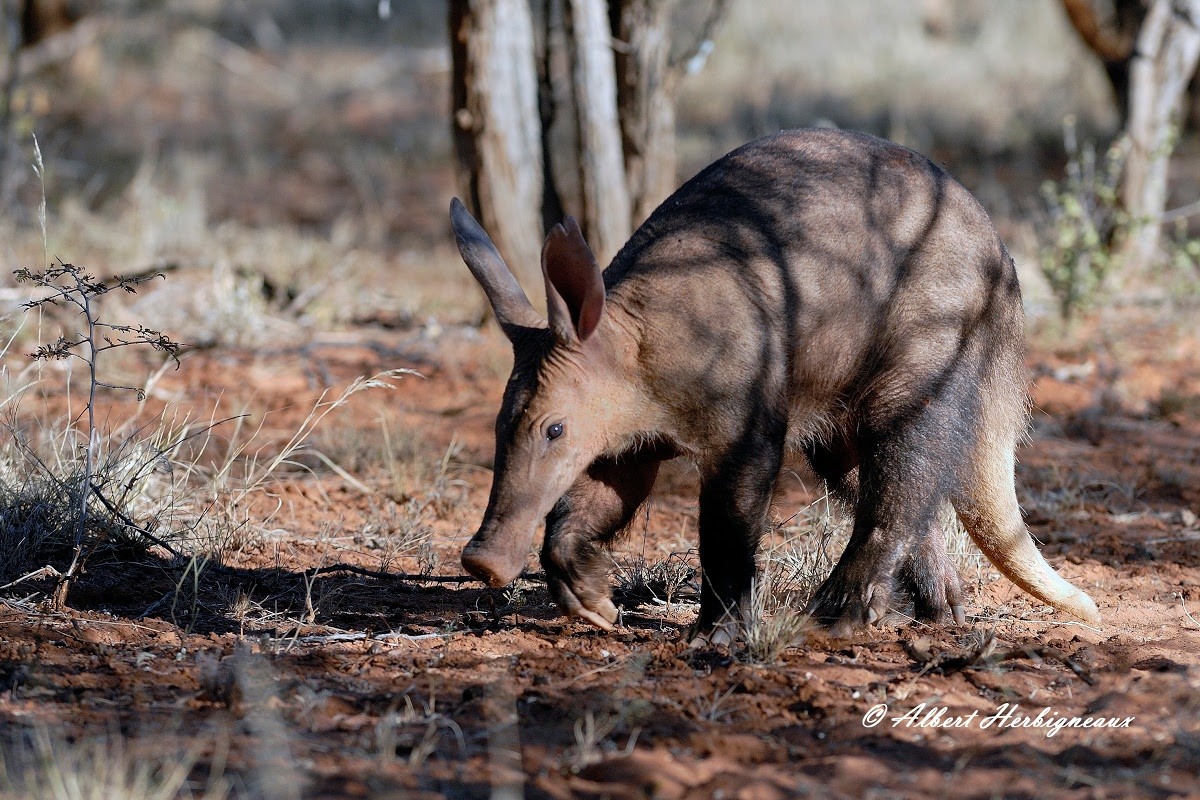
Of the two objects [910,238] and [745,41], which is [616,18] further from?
[745,41]

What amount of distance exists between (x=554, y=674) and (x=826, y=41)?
17.4 metres

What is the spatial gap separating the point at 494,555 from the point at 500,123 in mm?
4314

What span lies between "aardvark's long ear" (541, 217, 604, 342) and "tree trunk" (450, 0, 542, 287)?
12.5 ft

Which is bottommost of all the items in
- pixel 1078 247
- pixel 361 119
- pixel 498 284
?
pixel 1078 247

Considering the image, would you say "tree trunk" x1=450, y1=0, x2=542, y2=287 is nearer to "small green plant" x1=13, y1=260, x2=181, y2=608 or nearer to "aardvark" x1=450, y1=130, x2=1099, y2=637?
"small green plant" x1=13, y1=260, x2=181, y2=608

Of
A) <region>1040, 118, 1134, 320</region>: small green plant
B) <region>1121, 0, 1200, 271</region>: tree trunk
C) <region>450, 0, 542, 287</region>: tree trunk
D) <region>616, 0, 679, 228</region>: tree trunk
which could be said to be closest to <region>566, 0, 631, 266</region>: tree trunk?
<region>616, 0, 679, 228</region>: tree trunk

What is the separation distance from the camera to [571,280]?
3.37 meters

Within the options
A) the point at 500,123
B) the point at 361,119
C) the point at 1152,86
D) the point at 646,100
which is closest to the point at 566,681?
the point at 646,100

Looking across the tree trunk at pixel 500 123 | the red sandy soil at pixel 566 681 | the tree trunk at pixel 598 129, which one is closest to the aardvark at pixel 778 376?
the red sandy soil at pixel 566 681

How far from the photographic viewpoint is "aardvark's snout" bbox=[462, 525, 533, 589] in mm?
3221

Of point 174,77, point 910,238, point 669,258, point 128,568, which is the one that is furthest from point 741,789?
point 174,77

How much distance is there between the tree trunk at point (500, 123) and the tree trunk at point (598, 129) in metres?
0.53

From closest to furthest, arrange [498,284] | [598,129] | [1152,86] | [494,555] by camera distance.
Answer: [494,555] < [498,284] < [598,129] < [1152,86]

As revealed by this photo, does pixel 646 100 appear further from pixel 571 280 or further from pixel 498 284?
pixel 571 280
